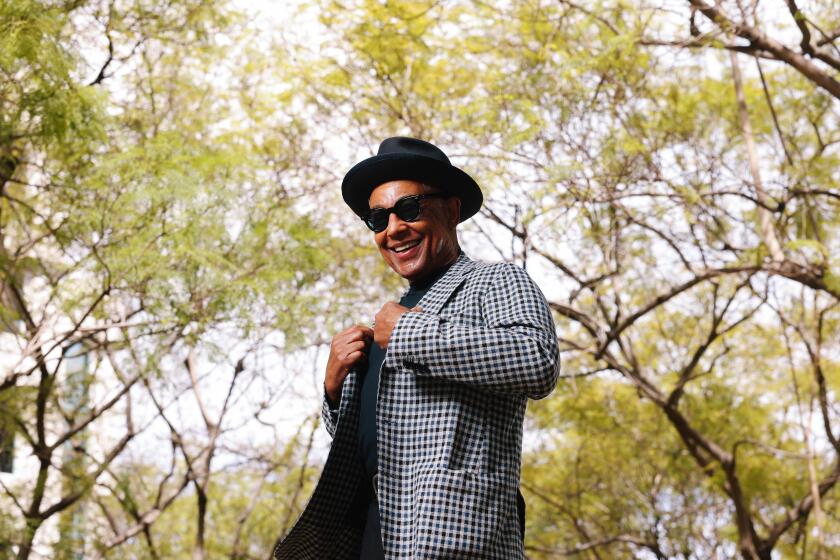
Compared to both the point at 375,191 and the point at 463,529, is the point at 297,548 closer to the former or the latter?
the point at 463,529

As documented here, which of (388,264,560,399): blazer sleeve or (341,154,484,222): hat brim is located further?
(341,154,484,222): hat brim

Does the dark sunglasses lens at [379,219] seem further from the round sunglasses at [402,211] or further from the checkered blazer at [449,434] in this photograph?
the checkered blazer at [449,434]

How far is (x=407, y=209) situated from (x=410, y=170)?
0.11 meters

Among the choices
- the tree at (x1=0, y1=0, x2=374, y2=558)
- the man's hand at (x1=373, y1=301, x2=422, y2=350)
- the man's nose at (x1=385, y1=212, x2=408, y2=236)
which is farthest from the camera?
the tree at (x1=0, y1=0, x2=374, y2=558)

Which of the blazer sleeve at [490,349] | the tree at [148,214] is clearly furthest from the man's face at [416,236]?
the tree at [148,214]

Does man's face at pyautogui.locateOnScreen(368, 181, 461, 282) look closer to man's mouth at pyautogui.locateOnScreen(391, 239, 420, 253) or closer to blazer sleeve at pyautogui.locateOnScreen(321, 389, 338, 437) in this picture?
man's mouth at pyautogui.locateOnScreen(391, 239, 420, 253)

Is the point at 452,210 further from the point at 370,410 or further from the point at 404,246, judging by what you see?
the point at 370,410

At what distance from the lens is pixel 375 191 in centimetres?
248

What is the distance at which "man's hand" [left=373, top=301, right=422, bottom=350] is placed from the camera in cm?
212

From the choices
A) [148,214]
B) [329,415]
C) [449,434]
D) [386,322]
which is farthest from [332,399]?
[148,214]

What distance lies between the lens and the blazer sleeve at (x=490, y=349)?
198 cm

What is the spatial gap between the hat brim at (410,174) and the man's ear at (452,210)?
0.05 ft

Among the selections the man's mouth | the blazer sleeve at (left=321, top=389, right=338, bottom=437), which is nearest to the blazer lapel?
the man's mouth

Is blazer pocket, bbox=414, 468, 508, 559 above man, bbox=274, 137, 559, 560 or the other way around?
the other way around
